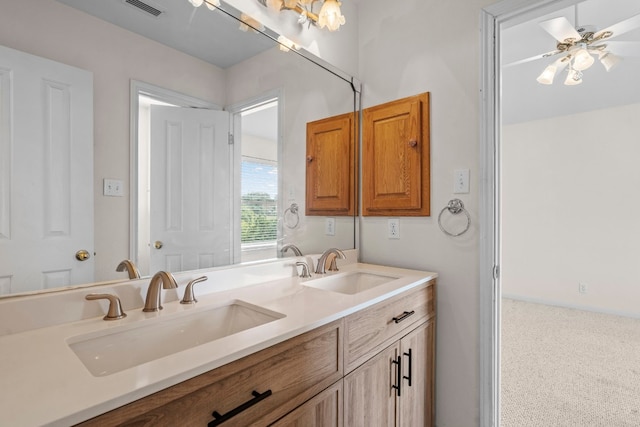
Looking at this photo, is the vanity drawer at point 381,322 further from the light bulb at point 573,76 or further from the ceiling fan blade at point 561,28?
the light bulb at point 573,76

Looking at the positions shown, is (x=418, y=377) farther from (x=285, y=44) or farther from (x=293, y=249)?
(x=285, y=44)

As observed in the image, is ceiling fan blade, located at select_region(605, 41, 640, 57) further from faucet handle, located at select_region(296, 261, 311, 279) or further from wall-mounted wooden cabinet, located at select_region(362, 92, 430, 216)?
faucet handle, located at select_region(296, 261, 311, 279)

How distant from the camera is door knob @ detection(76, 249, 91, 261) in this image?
1.00m

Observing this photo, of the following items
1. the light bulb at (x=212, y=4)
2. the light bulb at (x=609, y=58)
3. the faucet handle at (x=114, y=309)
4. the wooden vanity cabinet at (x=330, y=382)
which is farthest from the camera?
the light bulb at (x=609, y=58)

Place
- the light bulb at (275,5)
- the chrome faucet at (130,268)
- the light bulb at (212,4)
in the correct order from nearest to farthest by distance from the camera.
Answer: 1. the chrome faucet at (130,268)
2. the light bulb at (212,4)
3. the light bulb at (275,5)

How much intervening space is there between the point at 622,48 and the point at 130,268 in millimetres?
3221

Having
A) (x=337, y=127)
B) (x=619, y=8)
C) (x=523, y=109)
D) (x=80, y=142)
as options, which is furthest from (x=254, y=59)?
(x=523, y=109)

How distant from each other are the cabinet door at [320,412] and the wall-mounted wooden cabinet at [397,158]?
1.09 meters

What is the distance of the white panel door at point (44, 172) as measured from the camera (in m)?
0.85

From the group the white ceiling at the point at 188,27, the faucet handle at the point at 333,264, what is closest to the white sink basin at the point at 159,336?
the faucet handle at the point at 333,264

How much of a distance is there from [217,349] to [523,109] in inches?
176

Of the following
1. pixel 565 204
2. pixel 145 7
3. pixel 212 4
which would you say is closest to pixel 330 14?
pixel 212 4

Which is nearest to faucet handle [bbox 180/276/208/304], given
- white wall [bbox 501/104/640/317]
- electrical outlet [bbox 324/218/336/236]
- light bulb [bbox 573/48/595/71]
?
electrical outlet [bbox 324/218/336/236]

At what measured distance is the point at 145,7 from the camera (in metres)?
1.12
